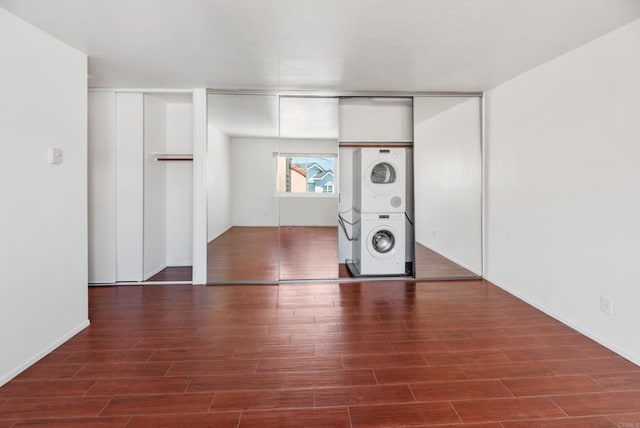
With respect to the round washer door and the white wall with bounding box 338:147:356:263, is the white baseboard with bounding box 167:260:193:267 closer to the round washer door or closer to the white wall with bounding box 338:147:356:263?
the white wall with bounding box 338:147:356:263

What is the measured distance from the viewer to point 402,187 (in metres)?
4.68

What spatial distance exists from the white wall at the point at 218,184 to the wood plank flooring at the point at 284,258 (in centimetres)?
18

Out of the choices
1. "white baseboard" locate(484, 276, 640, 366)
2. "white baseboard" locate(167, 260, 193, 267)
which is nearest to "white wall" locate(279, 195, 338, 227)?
"white baseboard" locate(167, 260, 193, 267)

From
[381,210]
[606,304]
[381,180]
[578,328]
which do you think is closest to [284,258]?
[381,210]

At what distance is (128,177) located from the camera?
4.40 m

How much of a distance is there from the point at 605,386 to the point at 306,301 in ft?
8.09

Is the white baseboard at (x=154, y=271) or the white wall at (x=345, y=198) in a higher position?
the white wall at (x=345, y=198)

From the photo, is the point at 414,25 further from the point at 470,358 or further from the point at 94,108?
the point at 94,108

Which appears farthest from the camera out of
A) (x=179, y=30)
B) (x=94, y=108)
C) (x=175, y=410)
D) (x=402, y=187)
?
(x=402, y=187)

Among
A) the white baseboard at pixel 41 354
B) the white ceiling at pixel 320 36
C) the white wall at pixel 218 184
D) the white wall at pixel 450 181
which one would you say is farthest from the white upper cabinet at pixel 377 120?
the white baseboard at pixel 41 354

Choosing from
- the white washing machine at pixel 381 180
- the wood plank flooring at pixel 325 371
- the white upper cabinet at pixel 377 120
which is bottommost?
the wood plank flooring at pixel 325 371

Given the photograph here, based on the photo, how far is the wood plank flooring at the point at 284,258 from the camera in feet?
15.5

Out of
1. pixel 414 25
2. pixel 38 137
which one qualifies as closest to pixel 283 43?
pixel 414 25

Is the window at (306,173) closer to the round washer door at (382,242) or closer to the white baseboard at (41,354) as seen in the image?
the round washer door at (382,242)
